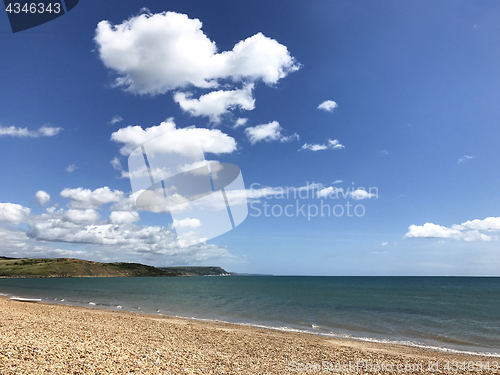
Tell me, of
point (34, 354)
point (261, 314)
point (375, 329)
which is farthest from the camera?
point (261, 314)

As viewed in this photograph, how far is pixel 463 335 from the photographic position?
19.6 meters

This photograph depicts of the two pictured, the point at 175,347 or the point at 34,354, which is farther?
the point at 175,347

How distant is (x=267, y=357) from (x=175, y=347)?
11.7 feet

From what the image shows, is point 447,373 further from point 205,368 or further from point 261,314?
point 261,314

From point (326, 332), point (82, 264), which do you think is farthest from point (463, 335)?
point (82, 264)

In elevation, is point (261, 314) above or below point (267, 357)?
below

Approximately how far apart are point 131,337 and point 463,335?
21578 millimetres

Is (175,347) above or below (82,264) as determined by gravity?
above

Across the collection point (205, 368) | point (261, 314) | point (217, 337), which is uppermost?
point (205, 368)

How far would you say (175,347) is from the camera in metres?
11.0

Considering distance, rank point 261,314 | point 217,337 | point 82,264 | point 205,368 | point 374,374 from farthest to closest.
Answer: point 82,264 < point 261,314 < point 217,337 < point 374,374 < point 205,368

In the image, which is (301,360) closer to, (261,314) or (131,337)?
(131,337)

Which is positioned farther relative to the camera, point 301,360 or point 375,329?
point 375,329

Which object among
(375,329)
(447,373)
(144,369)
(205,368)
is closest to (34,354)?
(144,369)
